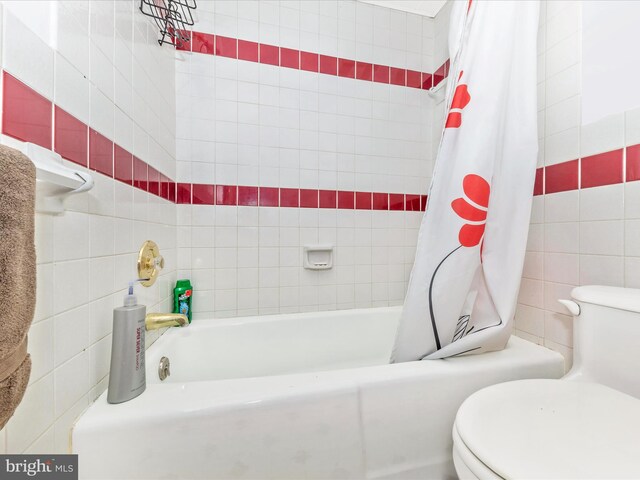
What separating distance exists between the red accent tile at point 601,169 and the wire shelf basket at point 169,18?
163cm

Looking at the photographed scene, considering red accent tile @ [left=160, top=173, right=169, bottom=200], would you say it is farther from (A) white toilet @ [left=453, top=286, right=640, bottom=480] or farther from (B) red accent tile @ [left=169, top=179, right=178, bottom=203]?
(A) white toilet @ [left=453, top=286, right=640, bottom=480]

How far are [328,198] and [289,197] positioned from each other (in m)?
0.23

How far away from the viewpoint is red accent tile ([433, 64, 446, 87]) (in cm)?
174

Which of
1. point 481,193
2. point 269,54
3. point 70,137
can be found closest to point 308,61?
point 269,54

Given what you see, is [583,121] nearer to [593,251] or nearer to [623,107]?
[623,107]

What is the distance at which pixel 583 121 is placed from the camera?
100cm

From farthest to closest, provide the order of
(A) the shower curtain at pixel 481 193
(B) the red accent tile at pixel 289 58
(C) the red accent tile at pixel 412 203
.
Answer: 1. (C) the red accent tile at pixel 412 203
2. (B) the red accent tile at pixel 289 58
3. (A) the shower curtain at pixel 481 193

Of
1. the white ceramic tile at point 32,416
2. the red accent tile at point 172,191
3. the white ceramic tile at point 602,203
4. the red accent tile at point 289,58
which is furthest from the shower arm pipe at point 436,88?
the white ceramic tile at point 32,416

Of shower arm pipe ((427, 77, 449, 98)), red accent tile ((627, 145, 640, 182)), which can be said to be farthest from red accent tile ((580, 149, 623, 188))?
shower arm pipe ((427, 77, 449, 98))

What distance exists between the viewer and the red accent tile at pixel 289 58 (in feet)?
5.17

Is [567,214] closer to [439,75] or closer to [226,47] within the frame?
[439,75]

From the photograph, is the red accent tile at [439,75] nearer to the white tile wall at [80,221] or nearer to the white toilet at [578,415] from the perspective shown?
the white toilet at [578,415]

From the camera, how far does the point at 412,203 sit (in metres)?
1.80

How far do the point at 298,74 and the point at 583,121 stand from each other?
133 centimetres
